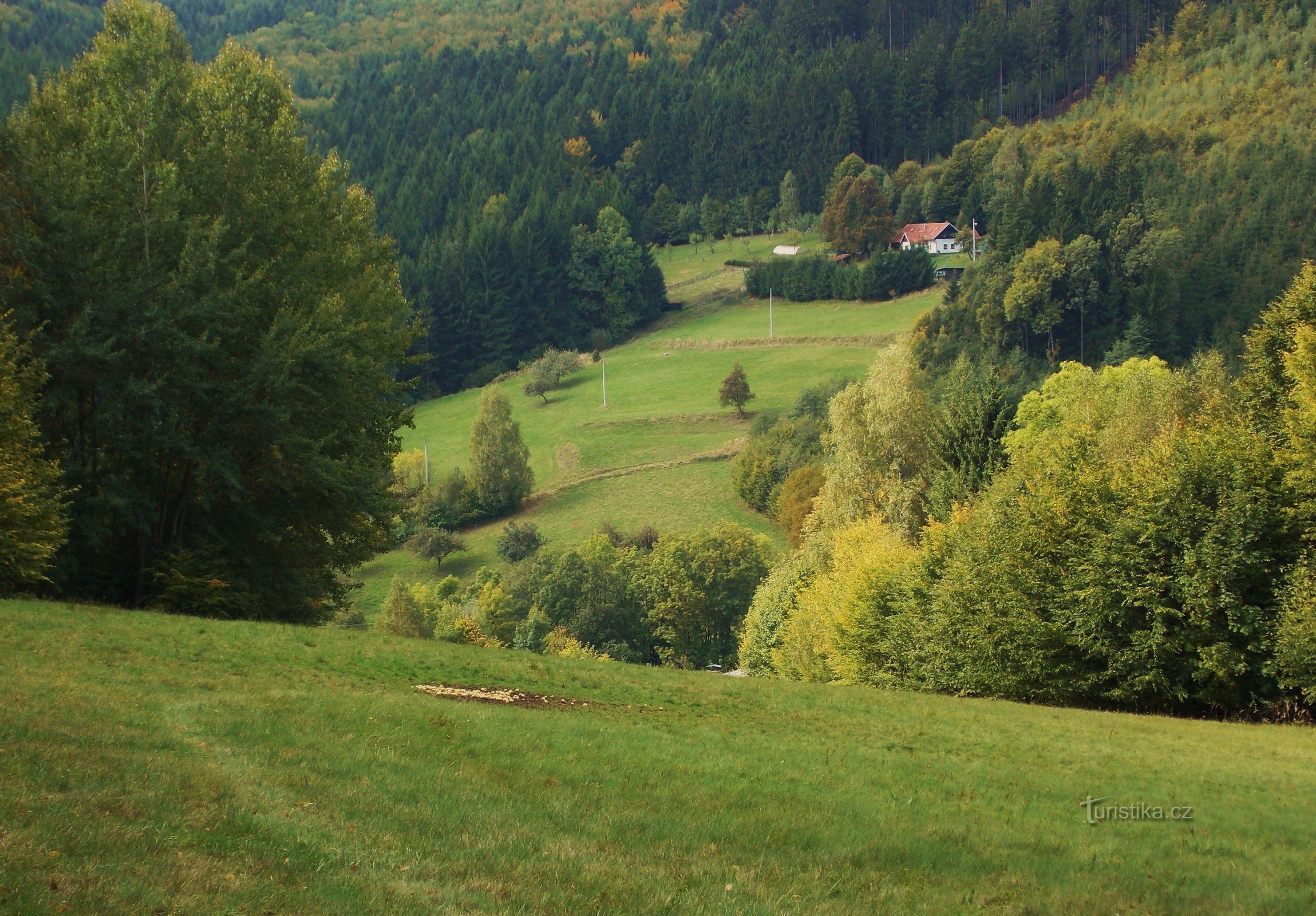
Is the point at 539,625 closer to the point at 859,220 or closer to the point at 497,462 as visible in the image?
the point at 497,462

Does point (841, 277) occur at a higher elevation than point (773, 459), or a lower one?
higher

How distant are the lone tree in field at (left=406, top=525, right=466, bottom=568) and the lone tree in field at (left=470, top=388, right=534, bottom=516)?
6.19m

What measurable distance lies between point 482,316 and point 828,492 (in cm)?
10490

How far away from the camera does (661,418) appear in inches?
4409

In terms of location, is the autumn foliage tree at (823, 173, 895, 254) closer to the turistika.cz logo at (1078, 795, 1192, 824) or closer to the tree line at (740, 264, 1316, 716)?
the tree line at (740, 264, 1316, 716)

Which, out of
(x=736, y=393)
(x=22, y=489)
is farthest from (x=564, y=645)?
(x=22, y=489)

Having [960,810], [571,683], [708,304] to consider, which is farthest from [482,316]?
[960,810]

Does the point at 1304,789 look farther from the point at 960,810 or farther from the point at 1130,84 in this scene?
the point at 1130,84

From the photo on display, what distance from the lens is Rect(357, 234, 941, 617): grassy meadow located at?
312 feet

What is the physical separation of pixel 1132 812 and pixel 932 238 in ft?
519

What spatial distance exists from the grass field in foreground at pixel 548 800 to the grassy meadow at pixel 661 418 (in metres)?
64.4

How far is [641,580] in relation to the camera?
8344 centimetres

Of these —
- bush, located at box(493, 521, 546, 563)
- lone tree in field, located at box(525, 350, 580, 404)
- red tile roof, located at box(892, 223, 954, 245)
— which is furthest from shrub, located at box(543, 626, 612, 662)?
red tile roof, located at box(892, 223, 954, 245)

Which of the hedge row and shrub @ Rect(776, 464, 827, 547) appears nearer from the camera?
shrub @ Rect(776, 464, 827, 547)
